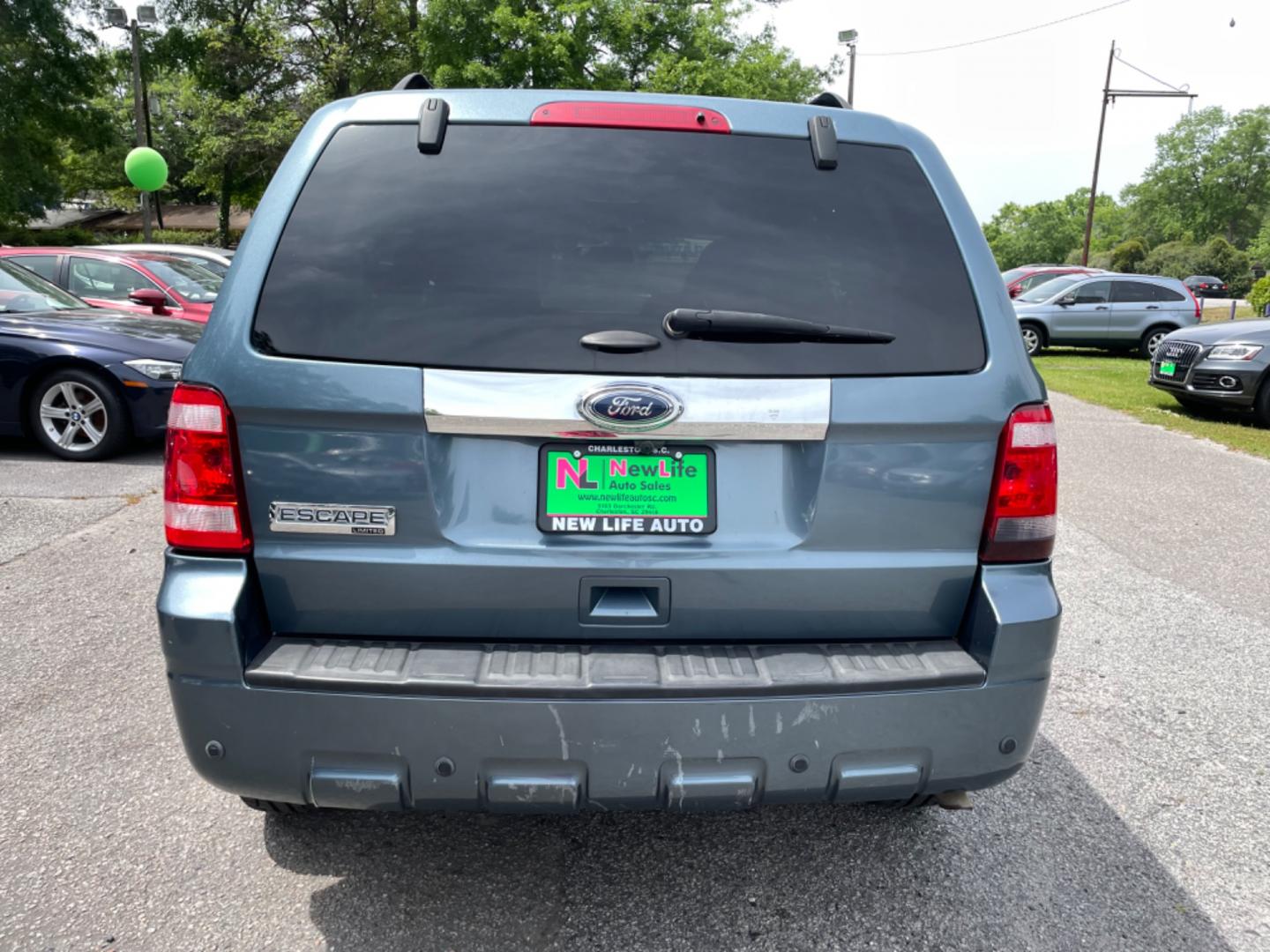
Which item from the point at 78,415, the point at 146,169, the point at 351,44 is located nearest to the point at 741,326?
the point at 78,415

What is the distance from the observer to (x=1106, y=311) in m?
19.0

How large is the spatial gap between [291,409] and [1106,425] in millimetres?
10922

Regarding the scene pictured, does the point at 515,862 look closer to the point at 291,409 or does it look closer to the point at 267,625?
the point at 267,625

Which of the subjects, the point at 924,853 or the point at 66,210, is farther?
the point at 66,210

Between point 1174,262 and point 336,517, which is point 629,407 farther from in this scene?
point 1174,262

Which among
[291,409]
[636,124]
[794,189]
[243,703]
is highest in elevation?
[636,124]

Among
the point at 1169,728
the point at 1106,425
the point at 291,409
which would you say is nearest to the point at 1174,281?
the point at 1106,425

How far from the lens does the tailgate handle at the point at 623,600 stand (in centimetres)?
208

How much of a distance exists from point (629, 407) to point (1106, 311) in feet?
65.0

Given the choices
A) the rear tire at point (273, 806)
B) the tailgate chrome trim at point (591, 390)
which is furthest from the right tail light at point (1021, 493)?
the rear tire at point (273, 806)

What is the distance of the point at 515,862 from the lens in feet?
8.65

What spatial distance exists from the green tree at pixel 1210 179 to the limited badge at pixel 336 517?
110 metres

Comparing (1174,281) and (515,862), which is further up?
(1174,281)

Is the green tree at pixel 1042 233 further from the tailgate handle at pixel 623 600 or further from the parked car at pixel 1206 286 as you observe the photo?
the tailgate handle at pixel 623 600
